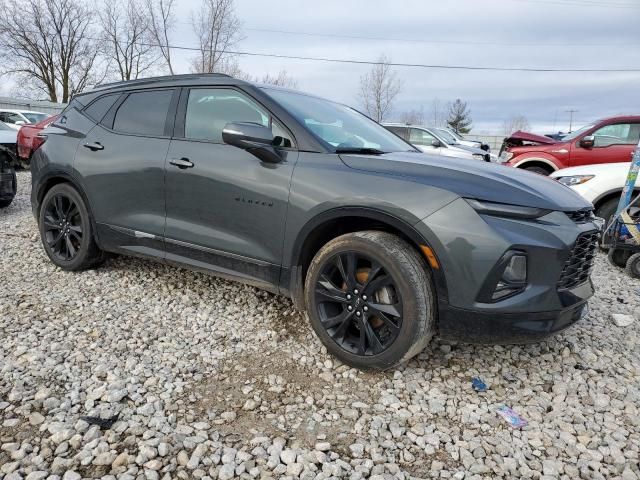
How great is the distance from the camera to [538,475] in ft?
6.62

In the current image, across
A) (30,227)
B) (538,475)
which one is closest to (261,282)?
(538,475)

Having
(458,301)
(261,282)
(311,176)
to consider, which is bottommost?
(261,282)

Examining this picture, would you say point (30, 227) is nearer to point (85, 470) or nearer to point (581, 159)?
point (85, 470)

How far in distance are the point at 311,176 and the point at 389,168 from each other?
1.51ft

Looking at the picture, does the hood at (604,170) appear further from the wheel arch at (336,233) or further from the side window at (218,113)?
the side window at (218,113)

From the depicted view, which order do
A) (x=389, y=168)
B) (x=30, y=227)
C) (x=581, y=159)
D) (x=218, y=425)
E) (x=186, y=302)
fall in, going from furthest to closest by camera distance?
(x=581, y=159) < (x=30, y=227) < (x=186, y=302) < (x=389, y=168) < (x=218, y=425)

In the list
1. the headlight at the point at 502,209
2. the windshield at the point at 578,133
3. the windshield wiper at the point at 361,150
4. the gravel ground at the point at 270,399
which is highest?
the windshield at the point at 578,133

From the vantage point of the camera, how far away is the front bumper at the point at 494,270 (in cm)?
230

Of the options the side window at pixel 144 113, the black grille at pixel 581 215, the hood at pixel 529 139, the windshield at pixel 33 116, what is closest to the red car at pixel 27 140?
the windshield at pixel 33 116

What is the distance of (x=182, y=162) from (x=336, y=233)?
4.00ft

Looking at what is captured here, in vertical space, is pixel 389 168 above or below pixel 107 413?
above

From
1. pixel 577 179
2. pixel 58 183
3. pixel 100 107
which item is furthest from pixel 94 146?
pixel 577 179

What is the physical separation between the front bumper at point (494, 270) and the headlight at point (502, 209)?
0.08ft

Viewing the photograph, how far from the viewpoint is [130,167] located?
356 centimetres
